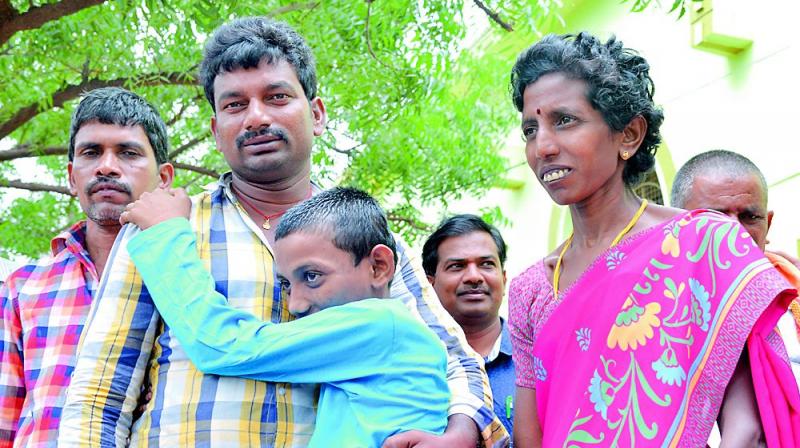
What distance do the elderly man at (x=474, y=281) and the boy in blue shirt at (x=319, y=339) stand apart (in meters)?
1.80

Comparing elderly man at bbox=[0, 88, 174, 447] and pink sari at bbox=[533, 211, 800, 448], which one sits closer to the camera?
pink sari at bbox=[533, 211, 800, 448]

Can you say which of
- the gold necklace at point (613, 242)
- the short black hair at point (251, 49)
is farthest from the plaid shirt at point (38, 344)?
the gold necklace at point (613, 242)

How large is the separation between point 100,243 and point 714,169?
2.39 meters

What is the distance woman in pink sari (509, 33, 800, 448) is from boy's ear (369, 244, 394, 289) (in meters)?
0.44

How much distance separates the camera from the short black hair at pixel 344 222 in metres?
2.32

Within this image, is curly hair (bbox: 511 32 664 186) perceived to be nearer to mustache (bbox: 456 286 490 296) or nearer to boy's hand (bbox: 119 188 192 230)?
boy's hand (bbox: 119 188 192 230)

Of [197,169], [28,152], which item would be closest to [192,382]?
[28,152]

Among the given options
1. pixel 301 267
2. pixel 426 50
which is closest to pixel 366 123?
pixel 426 50

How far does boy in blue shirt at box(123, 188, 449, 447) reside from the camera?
6.79ft

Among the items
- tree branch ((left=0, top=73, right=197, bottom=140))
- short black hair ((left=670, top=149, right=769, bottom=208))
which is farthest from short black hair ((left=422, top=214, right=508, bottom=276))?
tree branch ((left=0, top=73, right=197, bottom=140))

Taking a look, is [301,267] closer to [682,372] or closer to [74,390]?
[74,390]

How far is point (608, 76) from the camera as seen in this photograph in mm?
2344

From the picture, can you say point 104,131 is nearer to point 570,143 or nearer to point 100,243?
point 100,243

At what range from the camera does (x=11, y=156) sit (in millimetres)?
7742
